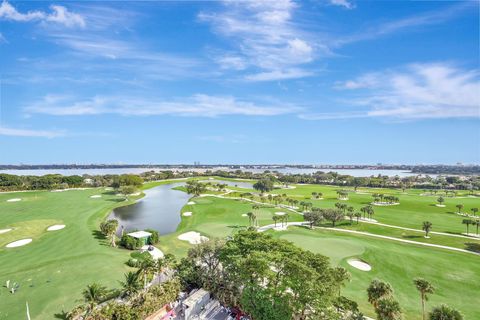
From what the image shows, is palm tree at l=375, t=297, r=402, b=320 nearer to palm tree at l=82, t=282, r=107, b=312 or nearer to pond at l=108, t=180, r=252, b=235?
palm tree at l=82, t=282, r=107, b=312

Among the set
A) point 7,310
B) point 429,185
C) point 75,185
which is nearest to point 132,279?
point 7,310

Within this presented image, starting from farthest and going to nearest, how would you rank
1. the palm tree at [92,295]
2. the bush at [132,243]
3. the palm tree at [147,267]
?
the bush at [132,243] < the palm tree at [147,267] < the palm tree at [92,295]

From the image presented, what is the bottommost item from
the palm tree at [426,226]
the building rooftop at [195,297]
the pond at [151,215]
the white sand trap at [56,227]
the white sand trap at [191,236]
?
the pond at [151,215]

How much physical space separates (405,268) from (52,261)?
50.7 meters

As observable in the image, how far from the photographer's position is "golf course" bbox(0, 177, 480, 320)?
30281 millimetres

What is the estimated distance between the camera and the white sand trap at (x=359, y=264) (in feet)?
128

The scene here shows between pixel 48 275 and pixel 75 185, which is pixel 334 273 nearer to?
pixel 48 275

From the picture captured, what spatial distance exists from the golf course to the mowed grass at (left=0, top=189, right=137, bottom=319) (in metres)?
0.12

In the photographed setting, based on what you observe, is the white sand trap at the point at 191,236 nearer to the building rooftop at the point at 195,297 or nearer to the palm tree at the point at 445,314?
the building rooftop at the point at 195,297

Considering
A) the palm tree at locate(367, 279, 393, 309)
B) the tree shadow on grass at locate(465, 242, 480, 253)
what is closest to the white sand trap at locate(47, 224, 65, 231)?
the palm tree at locate(367, 279, 393, 309)

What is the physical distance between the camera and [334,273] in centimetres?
2381

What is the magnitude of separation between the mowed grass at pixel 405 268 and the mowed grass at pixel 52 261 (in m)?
30.3

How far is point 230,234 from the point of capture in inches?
2142

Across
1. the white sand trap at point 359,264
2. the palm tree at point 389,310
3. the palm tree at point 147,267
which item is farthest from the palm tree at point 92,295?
the white sand trap at point 359,264
